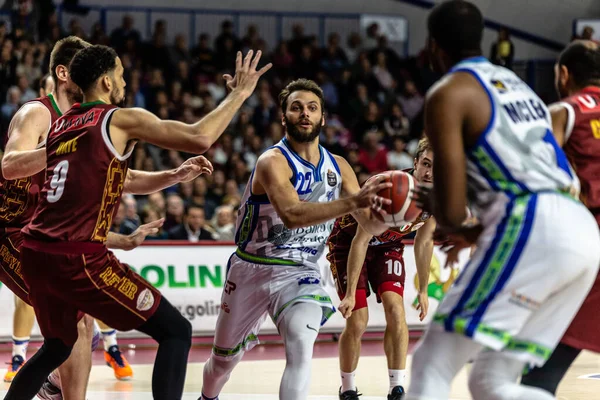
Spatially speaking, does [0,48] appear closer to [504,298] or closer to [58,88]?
[58,88]

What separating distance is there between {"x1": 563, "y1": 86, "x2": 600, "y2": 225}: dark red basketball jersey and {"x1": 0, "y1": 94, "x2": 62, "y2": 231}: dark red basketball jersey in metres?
3.38

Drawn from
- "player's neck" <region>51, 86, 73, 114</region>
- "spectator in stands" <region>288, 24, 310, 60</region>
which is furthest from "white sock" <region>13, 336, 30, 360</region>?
"spectator in stands" <region>288, 24, 310, 60</region>

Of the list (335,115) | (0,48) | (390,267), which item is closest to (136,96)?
(0,48)

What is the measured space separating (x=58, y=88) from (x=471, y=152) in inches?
125

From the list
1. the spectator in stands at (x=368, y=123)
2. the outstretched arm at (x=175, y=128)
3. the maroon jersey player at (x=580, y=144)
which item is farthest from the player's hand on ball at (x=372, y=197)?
the spectator in stands at (x=368, y=123)

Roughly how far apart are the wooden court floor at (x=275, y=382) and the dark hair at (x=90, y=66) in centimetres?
324

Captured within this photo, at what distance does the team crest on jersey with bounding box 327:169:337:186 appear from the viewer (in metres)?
6.00

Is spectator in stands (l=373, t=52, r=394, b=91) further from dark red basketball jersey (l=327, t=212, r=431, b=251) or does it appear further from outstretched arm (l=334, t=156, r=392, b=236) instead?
outstretched arm (l=334, t=156, r=392, b=236)

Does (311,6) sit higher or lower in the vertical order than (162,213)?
higher

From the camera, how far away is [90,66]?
5.02m

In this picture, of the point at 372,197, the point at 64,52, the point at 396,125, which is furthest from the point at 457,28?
the point at 396,125

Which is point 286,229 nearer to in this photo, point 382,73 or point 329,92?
point 329,92

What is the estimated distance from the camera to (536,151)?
12.4 feet

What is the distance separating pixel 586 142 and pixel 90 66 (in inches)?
100
